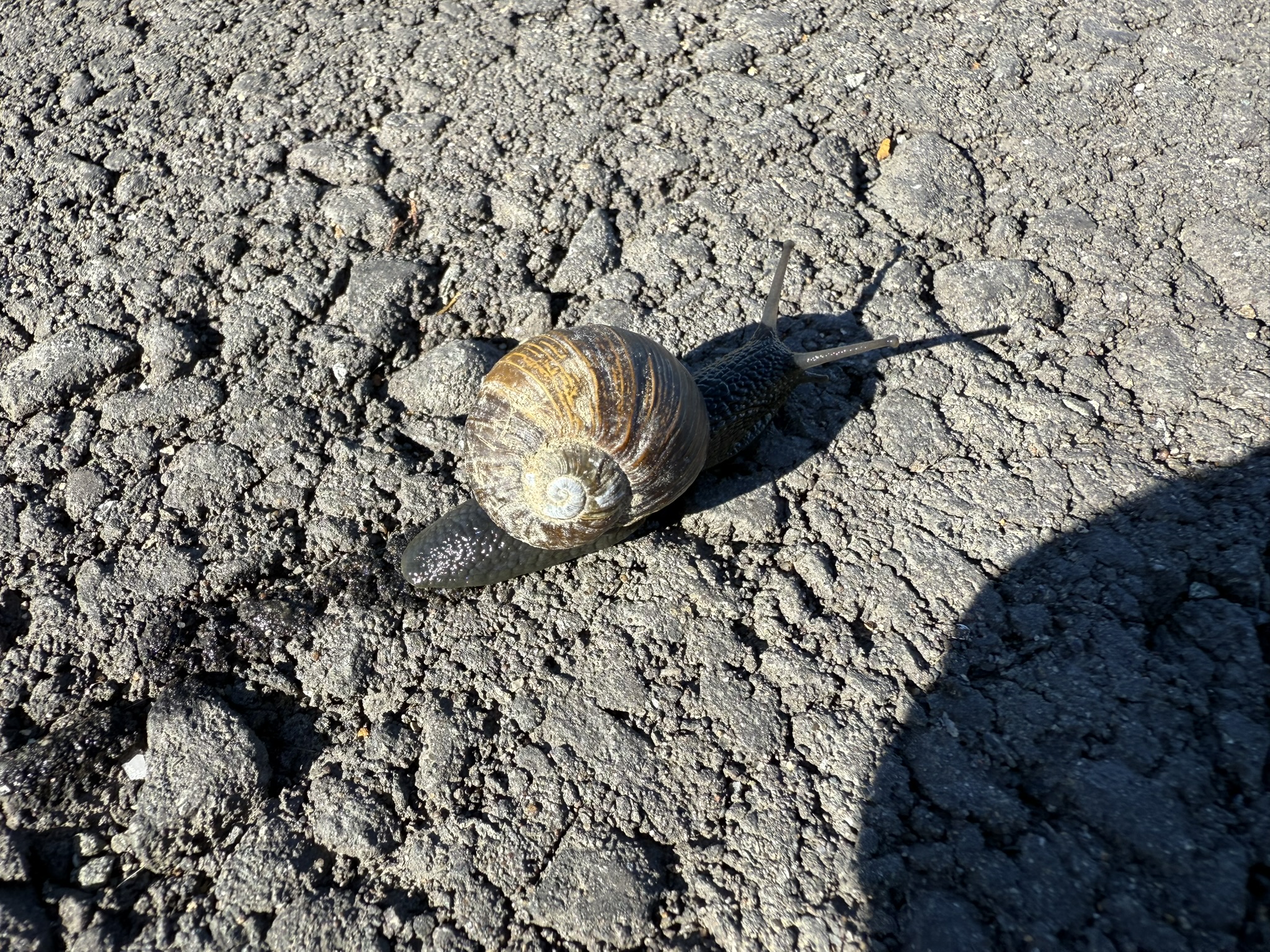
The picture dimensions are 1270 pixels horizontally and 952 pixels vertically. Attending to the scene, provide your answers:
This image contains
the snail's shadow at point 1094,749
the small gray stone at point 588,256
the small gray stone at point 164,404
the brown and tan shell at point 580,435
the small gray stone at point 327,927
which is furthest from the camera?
the small gray stone at point 588,256

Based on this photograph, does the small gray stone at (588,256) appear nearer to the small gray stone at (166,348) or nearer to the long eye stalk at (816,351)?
the long eye stalk at (816,351)

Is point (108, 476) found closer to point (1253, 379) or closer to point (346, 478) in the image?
point (346, 478)

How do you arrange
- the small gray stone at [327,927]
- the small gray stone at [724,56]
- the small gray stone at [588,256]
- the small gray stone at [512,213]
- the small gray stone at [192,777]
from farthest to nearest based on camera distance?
the small gray stone at [724,56]
the small gray stone at [512,213]
the small gray stone at [588,256]
the small gray stone at [192,777]
the small gray stone at [327,927]

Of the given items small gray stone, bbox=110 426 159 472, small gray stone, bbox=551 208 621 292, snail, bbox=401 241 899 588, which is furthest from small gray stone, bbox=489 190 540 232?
small gray stone, bbox=110 426 159 472

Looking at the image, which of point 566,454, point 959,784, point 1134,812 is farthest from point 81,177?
point 1134,812

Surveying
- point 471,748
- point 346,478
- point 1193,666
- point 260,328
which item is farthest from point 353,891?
point 1193,666

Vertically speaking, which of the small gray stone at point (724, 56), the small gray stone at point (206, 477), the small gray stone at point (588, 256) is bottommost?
the small gray stone at point (206, 477)

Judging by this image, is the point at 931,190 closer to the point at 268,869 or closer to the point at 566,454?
the point at 566,454

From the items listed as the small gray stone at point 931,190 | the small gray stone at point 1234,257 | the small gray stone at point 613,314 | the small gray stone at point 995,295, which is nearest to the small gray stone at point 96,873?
the small gray stone at point 613,314
